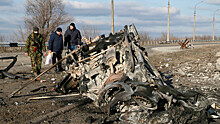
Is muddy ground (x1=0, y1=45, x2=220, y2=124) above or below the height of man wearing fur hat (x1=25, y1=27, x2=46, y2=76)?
below

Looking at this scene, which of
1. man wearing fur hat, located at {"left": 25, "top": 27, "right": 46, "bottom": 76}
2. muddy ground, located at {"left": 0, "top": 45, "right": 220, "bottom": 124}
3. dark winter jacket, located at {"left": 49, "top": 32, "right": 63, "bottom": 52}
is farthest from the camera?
dark winter jacket, located at {"left": 49, "top": 32, "right": 63, "bottom": 52}

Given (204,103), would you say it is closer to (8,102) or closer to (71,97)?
(71,97)

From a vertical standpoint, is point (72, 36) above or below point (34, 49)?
above

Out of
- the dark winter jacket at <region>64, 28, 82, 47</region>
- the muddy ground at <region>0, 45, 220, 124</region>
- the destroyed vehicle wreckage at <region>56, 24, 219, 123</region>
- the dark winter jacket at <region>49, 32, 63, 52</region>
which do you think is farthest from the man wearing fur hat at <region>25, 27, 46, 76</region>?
the destroyed vehicle wreckage at <region>56, 24, 219, 123</region>

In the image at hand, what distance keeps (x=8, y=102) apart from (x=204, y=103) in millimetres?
4133

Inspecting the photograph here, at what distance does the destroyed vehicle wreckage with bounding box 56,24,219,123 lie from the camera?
3352 mm

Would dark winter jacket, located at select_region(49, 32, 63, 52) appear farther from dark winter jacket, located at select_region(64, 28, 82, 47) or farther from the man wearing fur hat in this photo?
the man wearing fur hat

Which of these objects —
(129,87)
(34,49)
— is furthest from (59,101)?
(34,49)

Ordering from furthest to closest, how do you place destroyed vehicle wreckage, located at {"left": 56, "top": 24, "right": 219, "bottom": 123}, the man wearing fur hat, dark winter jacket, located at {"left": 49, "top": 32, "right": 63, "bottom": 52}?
1. dark winter jacket, located at {"left": 49, "top": 32, "right": 63, "bottom": 52}
2. the man wearing fur hat
3. destroyed vehicle wreckage, located at {"left": 56, "top": 24, "right": 219, "bottom": 123}

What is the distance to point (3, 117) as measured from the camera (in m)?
3.79

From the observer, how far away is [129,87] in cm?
359

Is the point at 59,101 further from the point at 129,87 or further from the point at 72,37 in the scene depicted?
the point at 72,37

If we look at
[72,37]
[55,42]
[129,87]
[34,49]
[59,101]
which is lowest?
[59,101]

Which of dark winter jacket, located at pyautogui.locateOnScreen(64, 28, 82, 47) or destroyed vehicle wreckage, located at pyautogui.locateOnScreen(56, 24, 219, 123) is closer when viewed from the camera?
destroyed vehicle wreckage, located at pyautogui.locateOnScreen(56, 24, 219, 123)
